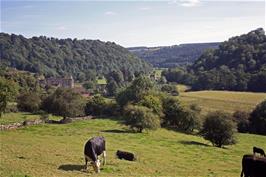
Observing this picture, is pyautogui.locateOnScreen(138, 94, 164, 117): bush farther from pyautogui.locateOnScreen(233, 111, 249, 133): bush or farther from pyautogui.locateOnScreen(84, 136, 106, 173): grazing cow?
pyautogui.locateOnScreen(84, 136, 106, 173): grazing cow

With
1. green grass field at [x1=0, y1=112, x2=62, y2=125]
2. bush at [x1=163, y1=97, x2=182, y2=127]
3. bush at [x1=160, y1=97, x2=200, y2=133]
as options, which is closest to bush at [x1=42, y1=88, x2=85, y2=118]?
green grass field at [x1=0, y1=112, x2=62, y2=125]

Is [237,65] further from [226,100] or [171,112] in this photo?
[171,112]

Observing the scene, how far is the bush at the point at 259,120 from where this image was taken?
79000 mm

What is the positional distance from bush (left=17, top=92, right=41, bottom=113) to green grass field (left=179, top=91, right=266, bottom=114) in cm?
3536

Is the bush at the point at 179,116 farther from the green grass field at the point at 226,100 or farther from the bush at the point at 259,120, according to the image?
the green grass field at the point at 226,100

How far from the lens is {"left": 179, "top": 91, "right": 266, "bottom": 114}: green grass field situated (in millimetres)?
100525

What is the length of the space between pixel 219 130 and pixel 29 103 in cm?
4686

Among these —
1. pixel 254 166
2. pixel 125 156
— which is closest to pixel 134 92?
pixel 125 156

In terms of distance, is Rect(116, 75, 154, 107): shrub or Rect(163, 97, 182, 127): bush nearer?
Rect(163, 97, 182, 127): bush

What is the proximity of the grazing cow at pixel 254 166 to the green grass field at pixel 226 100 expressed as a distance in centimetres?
7315

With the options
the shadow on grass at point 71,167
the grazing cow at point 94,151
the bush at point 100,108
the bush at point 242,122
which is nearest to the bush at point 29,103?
the bush at point 100,108

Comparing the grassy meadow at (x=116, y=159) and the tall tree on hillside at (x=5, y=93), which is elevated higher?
the tall tree on hillside at (x=5, y=93)

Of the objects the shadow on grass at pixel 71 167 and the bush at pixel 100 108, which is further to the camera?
the bush at pixel 100 108

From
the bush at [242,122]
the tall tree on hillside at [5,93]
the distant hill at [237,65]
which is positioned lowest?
the bush at [242,122]
